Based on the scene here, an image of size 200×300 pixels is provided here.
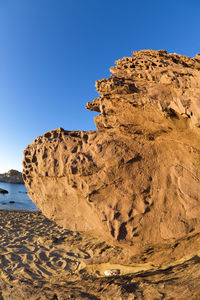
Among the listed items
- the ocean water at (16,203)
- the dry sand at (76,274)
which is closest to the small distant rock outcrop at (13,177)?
the ocean water at (16,203)

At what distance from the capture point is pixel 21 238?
6.04 m

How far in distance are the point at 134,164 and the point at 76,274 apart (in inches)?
102

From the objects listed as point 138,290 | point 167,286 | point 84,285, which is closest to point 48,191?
point 84,285

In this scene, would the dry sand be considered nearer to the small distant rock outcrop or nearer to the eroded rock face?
the eroded rock face

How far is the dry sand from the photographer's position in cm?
230

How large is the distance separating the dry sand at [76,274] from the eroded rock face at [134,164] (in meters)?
0.51

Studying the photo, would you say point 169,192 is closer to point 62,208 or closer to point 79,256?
point 62,208

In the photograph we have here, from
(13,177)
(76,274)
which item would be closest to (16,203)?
(76,274)

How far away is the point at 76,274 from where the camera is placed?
3.64m

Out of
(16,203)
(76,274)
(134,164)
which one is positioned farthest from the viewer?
(16,203)

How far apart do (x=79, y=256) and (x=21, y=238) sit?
94.1 inches

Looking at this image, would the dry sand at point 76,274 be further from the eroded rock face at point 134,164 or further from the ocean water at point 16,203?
the ocean water at point 16,203

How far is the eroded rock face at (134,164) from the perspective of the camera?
9.24 feet

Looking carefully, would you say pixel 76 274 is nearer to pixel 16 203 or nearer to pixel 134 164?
pixel 134 164
